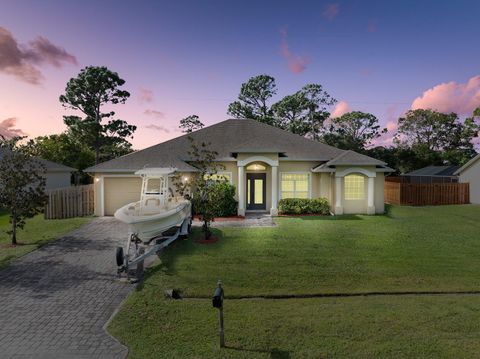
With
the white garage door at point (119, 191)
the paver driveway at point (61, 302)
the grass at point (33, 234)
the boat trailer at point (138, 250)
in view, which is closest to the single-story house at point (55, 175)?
the grass at point (33, 234)

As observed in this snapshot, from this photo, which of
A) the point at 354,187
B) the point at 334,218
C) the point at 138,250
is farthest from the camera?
the point at 354,187

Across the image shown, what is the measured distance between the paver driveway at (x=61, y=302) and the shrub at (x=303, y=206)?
1077cm

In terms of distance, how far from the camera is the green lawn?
4.59m

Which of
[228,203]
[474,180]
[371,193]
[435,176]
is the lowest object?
[228,203]

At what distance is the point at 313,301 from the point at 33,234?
43.7 feet

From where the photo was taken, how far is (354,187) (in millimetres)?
18172

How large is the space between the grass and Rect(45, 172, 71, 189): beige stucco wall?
975cm

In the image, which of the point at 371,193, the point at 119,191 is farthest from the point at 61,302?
the point at 371,193

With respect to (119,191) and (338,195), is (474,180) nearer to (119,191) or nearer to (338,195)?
(338,195)

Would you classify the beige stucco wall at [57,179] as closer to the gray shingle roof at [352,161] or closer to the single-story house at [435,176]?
the gray shingle roof at [352,161]

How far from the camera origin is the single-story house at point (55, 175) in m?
26.8

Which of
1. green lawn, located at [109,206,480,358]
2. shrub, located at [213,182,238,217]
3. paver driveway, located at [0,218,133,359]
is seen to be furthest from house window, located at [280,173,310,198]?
paver driveway, located at [0,218,133,359]

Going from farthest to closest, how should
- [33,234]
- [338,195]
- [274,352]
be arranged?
[338,195], [33,234], [274,352]

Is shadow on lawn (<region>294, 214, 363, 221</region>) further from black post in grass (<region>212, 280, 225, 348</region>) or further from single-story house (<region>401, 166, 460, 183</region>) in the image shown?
single-story house (<region>401, 166, 460, 183</region>)
